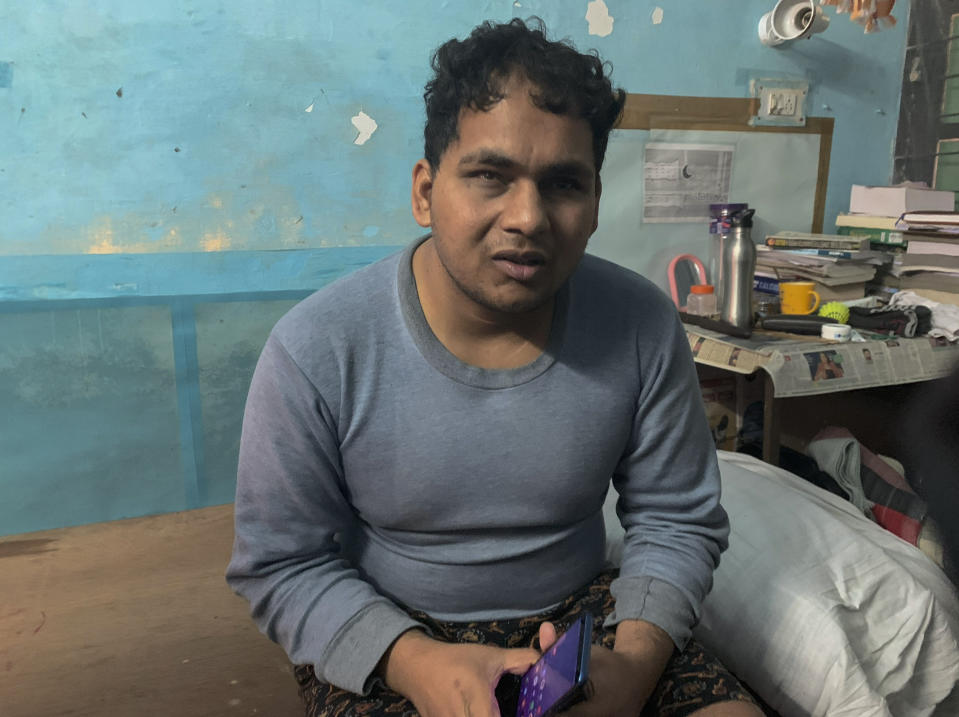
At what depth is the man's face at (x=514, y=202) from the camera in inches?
29.5

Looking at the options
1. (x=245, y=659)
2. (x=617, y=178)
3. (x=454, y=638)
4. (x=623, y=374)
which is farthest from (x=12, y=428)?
(x=617, y=178)

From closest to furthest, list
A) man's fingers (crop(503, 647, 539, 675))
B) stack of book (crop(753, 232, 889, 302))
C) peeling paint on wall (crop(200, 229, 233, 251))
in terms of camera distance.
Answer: man's fingers (crop(503, 647, 539, 675)) < peeling paint on wall (crop(200, 229, 233, 251)) < stack of book (crop(753, 232, 889, 302))

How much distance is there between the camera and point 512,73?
76 centimetres

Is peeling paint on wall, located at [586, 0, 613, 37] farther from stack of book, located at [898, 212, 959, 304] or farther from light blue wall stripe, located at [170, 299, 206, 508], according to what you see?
light blue wall stripe, located at [170, 299, 206, 508]

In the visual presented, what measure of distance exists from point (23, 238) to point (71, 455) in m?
0.45

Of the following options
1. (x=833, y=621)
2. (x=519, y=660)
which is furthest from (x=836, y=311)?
(x=519, y=660)

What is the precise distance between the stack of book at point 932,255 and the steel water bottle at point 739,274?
1.35 feet

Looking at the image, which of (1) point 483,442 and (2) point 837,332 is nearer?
(1) point 483,442

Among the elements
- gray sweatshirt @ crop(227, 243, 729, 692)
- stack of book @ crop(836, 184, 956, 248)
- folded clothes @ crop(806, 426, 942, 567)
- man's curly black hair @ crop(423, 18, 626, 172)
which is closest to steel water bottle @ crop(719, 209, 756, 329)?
folded clothes @ crop(806, 426, 942, 567)

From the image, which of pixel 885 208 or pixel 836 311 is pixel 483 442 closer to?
pixel 836 311

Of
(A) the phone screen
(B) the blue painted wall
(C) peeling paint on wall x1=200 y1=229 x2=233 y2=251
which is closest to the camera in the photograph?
(A) the phone screen

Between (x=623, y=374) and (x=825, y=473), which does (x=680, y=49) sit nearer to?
(x=825, y=473)

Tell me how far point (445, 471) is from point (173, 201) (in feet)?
3.17

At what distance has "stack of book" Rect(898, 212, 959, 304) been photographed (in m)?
1.62
